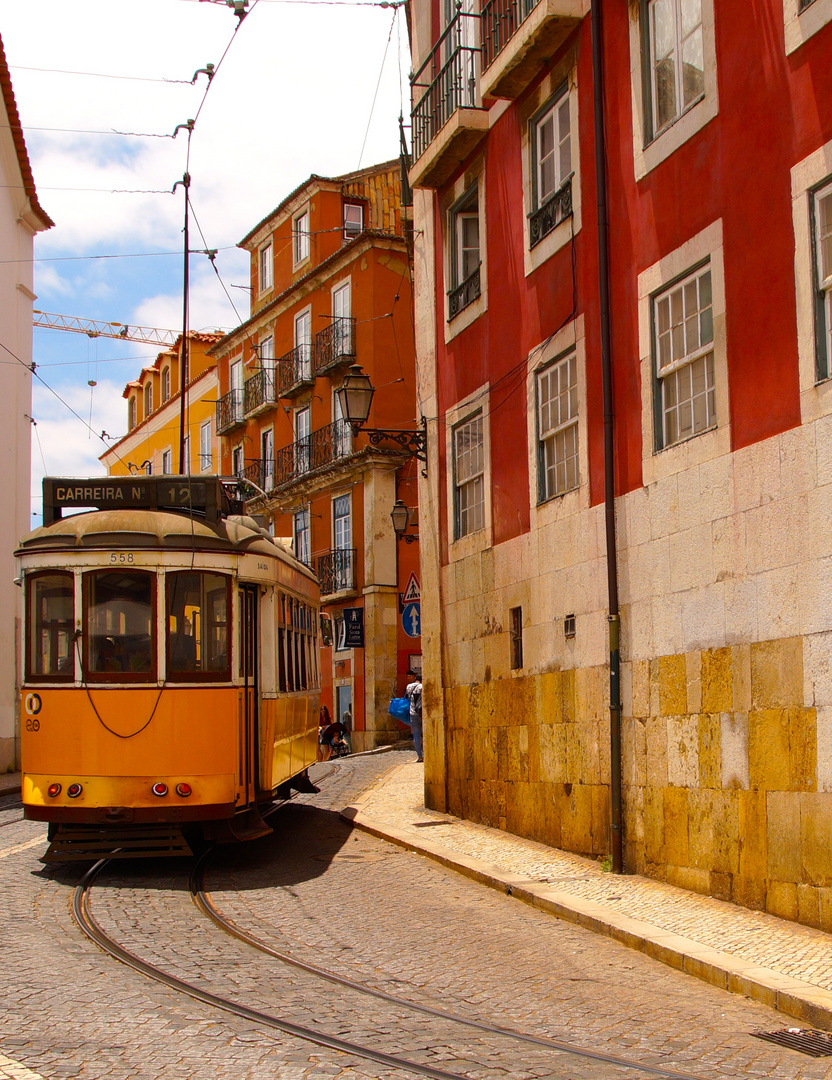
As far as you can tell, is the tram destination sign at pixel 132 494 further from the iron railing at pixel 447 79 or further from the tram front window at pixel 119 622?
the iron railing at pixel 447 79

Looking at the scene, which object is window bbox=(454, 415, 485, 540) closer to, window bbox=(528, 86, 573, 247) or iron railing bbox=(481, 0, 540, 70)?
window bbox=(528, 86, 573, 247)

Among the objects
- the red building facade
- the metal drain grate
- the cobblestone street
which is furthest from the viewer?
the red building facade

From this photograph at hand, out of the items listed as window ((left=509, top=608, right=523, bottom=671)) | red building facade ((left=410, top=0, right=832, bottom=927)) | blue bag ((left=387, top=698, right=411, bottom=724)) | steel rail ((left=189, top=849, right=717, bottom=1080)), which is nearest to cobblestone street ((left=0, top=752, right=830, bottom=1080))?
steel rail ((left=189, top=849, right=717, bottom=1080))

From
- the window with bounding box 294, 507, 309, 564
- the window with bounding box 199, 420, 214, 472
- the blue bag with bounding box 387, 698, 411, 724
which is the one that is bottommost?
the blue bag with bounding box 387, 698, 411, 724

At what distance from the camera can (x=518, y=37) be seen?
504 inches

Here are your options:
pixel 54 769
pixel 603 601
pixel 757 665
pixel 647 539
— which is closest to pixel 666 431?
pixel 647 539

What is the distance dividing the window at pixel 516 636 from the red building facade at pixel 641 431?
4 centimetres

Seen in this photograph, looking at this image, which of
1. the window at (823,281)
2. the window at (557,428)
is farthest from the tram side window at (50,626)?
the window at (823,281)

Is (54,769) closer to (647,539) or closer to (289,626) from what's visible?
(289,626)

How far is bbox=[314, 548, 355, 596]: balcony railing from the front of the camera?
3444cm

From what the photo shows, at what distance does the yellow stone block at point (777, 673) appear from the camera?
847 centimetres

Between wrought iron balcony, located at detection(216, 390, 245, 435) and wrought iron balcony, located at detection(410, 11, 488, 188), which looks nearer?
wrought iron balcony, located at detection(410, 11, 488, 188)

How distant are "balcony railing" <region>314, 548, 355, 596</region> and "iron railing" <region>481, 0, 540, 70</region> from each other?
21060mm

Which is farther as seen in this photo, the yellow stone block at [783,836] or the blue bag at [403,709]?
the blue bag at [403,709]
